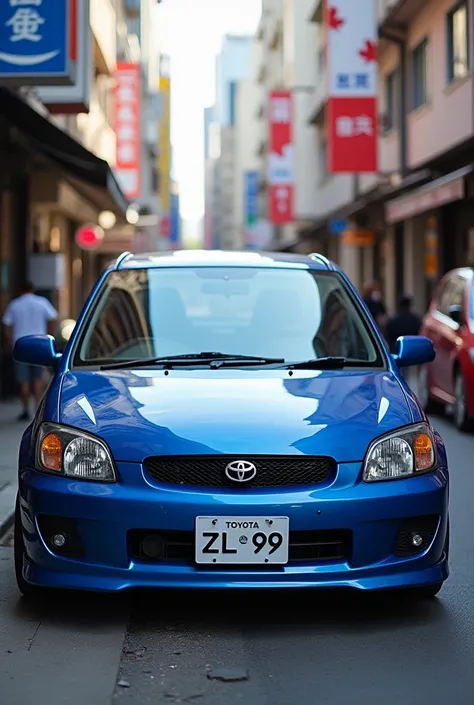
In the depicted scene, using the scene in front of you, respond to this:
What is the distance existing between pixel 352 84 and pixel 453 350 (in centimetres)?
1262

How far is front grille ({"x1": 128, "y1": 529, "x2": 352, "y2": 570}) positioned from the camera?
16.2 ft

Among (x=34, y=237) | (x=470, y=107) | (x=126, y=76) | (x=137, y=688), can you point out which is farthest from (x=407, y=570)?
(x=126, y=76)

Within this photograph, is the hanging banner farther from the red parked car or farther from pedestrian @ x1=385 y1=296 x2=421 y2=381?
the red parked car

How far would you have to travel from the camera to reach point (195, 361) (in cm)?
592

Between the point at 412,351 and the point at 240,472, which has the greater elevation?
the point at 412,351

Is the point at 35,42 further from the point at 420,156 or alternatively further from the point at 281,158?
the point at 281,158

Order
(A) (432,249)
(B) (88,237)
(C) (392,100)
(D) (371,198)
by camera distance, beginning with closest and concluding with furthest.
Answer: (A) (432,249) → (D) (371,198) → (C) (392,100) → (B) (88,237)

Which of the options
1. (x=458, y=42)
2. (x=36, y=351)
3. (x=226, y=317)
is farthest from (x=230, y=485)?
(x=458, y=42)

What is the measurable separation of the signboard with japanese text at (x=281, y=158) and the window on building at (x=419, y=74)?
58.1 feet

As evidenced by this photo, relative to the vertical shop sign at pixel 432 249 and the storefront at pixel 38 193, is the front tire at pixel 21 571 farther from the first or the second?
the vertical shop sign at pixel 432 249

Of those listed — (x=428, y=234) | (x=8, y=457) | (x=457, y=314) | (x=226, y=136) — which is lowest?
(x=8, y=457)

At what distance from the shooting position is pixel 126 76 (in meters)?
38.6

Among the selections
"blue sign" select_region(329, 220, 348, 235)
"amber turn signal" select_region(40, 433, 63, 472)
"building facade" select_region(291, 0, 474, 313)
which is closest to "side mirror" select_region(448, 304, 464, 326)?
"building facade" select_region(291, 0, 474, 313)

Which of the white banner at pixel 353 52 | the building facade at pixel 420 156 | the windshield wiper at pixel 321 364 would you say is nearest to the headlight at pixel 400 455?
the windshield wiper at pixel 321 364
